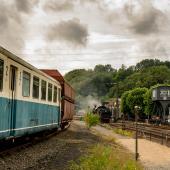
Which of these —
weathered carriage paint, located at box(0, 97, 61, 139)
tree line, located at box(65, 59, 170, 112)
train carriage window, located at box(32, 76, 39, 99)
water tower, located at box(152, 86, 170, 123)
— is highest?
tree line, located at box(65, 59, 170, 112)

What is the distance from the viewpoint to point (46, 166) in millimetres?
14070

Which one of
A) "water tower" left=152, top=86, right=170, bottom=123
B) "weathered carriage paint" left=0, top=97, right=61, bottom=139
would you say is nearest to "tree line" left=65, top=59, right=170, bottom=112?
"water tower" left=152, top=86, right=170, bottom=123

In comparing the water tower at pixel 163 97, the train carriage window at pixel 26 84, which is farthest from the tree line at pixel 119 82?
the train carriage window at pixel 26 84

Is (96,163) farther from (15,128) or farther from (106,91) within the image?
(106,91)

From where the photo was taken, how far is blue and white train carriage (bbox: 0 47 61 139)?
14477mm

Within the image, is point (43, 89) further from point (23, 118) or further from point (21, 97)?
point (21, 97)

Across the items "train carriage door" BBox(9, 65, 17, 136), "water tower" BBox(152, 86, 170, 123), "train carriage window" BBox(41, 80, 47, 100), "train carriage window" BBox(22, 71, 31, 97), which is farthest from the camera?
"water tower" BBox(152, 86, 170, 123)

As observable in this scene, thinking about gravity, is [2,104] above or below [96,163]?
above

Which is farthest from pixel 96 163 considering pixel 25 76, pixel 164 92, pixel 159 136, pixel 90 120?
pixel 164 92

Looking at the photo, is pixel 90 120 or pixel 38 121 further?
pixel 90 120

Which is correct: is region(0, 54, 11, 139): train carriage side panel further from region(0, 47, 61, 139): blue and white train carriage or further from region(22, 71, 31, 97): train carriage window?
region(22, 71, 31, 97): train carriage window

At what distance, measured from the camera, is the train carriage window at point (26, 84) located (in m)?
17.0

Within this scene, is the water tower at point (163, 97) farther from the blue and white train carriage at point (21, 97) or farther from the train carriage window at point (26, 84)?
the train carriage window at point (26, 84)

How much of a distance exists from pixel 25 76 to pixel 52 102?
7664 mm
